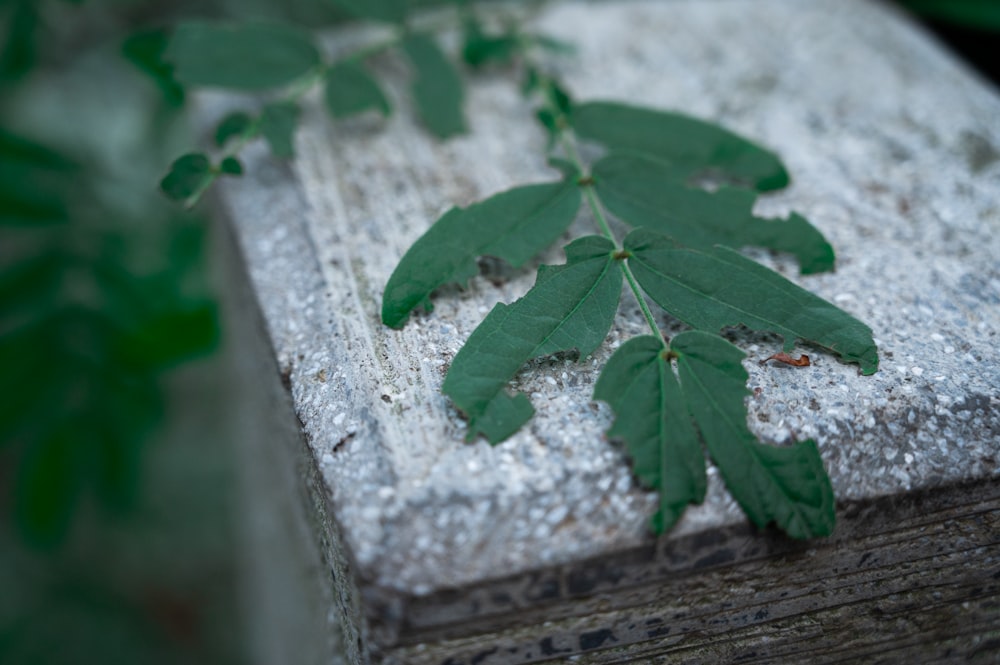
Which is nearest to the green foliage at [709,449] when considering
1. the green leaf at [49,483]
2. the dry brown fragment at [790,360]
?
the dry brown fragment at [790,360]

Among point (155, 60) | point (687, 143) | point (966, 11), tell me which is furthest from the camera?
point (966, 11)

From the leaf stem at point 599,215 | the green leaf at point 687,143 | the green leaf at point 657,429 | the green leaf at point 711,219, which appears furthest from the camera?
the green leaf at point 687,143

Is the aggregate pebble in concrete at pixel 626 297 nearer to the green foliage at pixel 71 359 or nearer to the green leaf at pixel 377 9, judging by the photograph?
the green leaf at pixel 377 9

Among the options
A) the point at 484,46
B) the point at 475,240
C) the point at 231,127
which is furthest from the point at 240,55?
the point at 475,240

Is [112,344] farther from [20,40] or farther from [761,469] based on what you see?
[761,469]

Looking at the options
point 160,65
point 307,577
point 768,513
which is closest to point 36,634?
point 307,577

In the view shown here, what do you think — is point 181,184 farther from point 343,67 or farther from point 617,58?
point 617,58

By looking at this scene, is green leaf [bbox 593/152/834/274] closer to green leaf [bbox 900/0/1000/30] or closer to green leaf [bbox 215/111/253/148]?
green leaf [bbox 215/111/253/148]

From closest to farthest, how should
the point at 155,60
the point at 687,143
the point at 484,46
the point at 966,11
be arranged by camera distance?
the point at 687,143 < the point at 155,60 < the point at 484,46 < the point at 966,11
